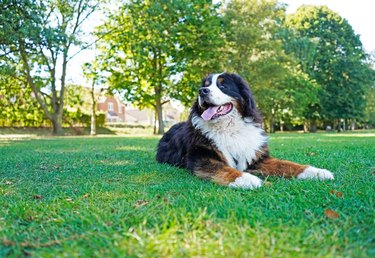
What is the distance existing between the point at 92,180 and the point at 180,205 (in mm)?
2143

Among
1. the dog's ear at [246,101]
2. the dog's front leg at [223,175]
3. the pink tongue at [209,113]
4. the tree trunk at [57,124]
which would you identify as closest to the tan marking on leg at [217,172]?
the dog's front leg at [223,175]

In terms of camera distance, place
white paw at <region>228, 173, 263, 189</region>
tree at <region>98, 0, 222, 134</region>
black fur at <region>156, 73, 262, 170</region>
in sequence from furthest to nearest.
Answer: tree at <region>98, 0, 222, 134</region>
black fur at <region>156, 73, 262, 170</region>
white paw at <region>228, 173, 263, 189</region>

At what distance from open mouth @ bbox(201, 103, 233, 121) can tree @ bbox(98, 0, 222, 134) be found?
22240mm

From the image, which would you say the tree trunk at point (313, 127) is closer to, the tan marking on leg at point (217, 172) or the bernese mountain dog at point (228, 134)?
the bernese mountain dog at point (228, 134)

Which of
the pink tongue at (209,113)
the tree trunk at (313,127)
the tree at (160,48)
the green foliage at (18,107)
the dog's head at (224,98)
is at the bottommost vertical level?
the tree trunk at (313,127)

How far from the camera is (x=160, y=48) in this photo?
26.8 m

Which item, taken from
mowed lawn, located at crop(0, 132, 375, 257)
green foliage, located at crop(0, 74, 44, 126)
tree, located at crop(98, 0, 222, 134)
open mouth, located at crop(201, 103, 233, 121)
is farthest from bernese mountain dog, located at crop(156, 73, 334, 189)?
green foliage, located at crop(0, 74, 44, 126)

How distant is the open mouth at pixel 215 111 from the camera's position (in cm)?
477

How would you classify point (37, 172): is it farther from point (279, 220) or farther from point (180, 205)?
point (279, 220)

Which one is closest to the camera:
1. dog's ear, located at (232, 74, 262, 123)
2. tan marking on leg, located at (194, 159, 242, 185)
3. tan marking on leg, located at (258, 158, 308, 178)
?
tan marking on leg, located at (194, 159, 242, 185)

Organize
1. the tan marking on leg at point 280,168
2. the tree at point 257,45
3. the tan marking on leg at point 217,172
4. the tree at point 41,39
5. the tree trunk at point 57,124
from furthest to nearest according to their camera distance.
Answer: the tree at point 257,45 < the tree trunk at point 57,124 < the tree at point 41,39 < the tan marking on leg at point 280,168 < the tan marking on leg at point 217,172

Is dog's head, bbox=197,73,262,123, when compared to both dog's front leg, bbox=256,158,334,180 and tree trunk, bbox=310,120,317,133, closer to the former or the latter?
dog's front leg, bbox=256,158,334,180

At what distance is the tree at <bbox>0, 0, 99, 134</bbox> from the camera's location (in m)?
10.9

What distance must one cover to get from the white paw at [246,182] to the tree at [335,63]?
38.0m
